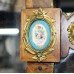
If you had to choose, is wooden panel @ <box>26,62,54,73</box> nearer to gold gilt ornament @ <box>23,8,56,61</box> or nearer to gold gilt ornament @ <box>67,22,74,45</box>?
gold gilt ornament @ <box>23,8,56,61</box>

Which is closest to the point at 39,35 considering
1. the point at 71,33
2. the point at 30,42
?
the point at 30,42

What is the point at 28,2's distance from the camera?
1.07 metres

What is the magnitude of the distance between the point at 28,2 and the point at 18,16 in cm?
11

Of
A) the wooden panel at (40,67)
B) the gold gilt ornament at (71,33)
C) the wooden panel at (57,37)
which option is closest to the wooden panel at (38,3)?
the wooden panel at (57,37)

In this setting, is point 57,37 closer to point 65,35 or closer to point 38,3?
point 65,35

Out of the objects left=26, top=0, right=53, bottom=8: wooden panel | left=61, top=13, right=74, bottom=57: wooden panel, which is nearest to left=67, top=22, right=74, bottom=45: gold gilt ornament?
left=61, top=13, right=74, bottom=57: wooden panel

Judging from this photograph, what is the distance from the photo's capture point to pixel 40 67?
104 cm

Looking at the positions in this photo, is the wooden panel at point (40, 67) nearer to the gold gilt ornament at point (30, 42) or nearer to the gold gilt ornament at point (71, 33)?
the gold gilt ornament at point (30, 42)

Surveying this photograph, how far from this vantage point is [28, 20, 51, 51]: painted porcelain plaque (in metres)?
1.05

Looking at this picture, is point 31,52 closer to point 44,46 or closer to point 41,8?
point 44,46

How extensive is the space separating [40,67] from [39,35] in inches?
6.3

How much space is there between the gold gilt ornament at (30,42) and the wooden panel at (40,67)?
0.11ft

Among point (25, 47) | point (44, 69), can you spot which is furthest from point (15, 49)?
point (44, 69)

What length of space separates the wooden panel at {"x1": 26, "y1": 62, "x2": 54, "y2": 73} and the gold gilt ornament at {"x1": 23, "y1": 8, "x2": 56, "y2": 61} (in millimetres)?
35
